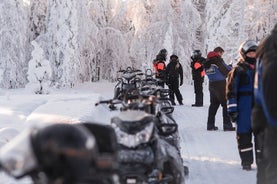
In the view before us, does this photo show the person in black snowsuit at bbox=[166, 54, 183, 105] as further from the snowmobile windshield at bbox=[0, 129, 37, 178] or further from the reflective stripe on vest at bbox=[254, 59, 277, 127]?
the snowmobile windshield at bbox=[0, 129, 37, 178]

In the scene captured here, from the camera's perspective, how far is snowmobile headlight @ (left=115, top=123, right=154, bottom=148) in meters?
5.15

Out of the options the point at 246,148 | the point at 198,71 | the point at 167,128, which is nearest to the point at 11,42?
the point at 198,71

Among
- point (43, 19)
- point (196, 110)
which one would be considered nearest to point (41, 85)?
point (43, 19)

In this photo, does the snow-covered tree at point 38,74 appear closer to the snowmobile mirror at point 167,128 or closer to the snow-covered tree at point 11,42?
the snow-covered tree at point 11,42

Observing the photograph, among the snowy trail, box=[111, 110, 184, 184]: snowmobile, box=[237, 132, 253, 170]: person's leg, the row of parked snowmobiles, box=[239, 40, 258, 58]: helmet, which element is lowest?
the snowy trail

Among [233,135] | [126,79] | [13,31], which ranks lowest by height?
[233,135]

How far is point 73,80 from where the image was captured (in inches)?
1291

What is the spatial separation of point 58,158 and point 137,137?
2728 millimetres

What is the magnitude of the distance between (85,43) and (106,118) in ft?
Answer: 64.9

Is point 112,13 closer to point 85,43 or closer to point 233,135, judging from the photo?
point 85,43

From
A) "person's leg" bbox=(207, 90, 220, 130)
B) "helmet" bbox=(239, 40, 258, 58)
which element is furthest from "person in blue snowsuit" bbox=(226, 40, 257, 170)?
"person's leg" bbox=(207, 90, 220, 130)

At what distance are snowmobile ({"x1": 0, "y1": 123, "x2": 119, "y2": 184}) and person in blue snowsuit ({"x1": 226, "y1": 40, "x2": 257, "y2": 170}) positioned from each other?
473 centimetres

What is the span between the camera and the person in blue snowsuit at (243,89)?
7.19 metres

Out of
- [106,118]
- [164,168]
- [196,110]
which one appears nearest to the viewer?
[164,168]
